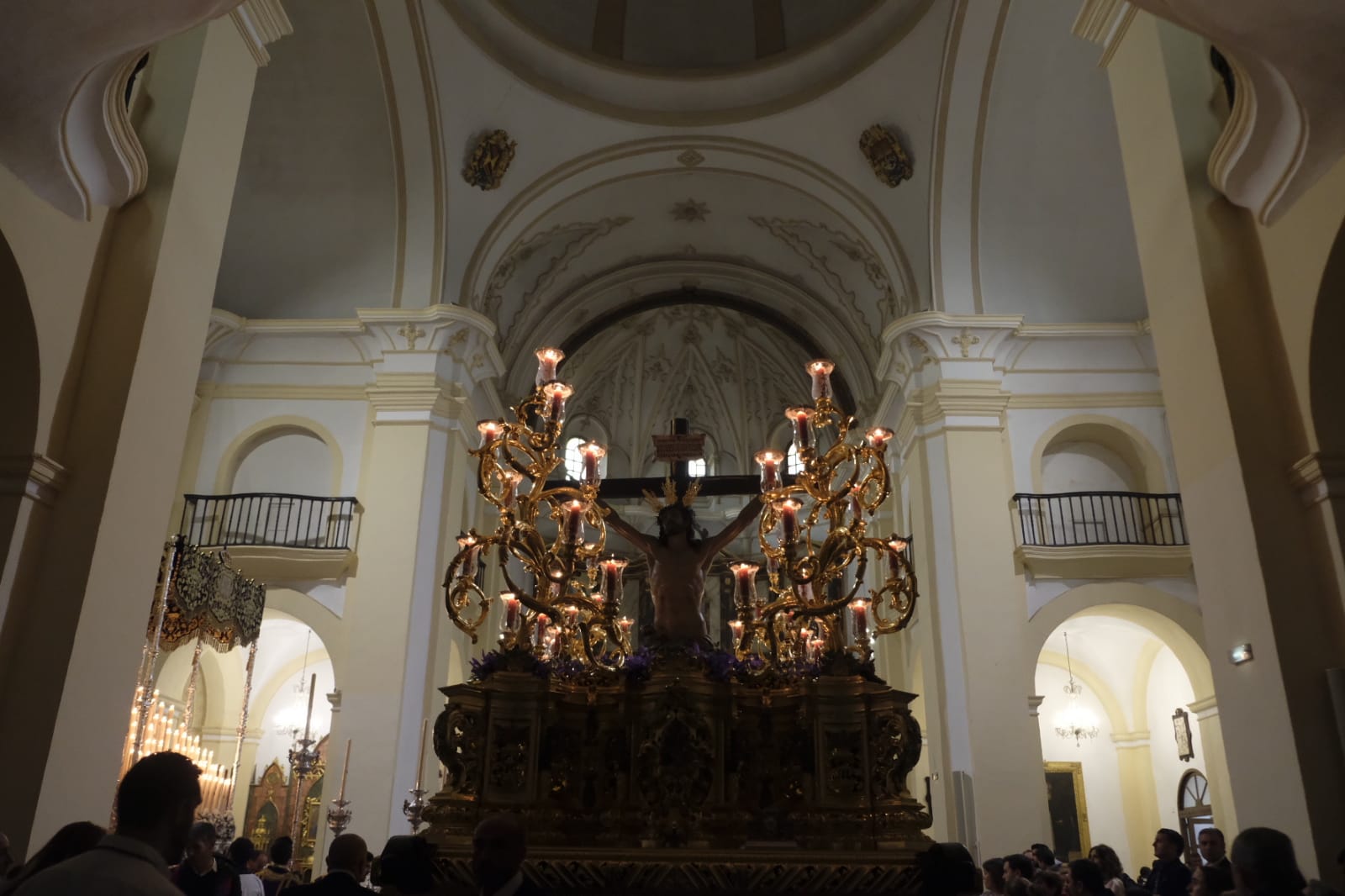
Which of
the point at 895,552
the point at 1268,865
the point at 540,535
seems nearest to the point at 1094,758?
the point at 895,552

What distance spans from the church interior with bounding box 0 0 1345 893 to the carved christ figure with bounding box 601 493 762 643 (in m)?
0.03

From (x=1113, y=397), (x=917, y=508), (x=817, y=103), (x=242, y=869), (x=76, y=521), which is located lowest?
(x=242, y=869)

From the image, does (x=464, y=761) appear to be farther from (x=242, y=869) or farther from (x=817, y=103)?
(x=817, y=103)

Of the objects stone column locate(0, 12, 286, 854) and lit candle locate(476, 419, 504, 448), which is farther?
lit candle locate(476, 419, 504, 448)

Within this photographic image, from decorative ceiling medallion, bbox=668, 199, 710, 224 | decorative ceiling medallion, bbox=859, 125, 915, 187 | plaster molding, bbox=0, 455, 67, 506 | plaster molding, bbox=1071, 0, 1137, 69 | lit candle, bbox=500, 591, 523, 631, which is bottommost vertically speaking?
lit candle, bbox=500, 591, 523, 631

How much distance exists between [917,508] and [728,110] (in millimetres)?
5604

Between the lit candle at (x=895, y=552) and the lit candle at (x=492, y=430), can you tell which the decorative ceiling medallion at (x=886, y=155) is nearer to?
the lit candle at (x=895, y=552)

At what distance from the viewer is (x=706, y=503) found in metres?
23.0

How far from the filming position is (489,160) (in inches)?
496

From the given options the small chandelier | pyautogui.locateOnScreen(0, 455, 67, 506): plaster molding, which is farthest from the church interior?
the small chandelier

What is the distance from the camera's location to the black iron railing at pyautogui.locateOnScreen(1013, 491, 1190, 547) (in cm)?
1148

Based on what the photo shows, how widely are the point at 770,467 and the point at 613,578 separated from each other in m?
1.25

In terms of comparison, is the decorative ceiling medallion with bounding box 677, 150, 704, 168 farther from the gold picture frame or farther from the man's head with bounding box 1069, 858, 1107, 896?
the man's head with bounding box 1069, 858, 1107, 896

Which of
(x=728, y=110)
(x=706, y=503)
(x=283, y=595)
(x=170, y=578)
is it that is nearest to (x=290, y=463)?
(x=283, y=595)
